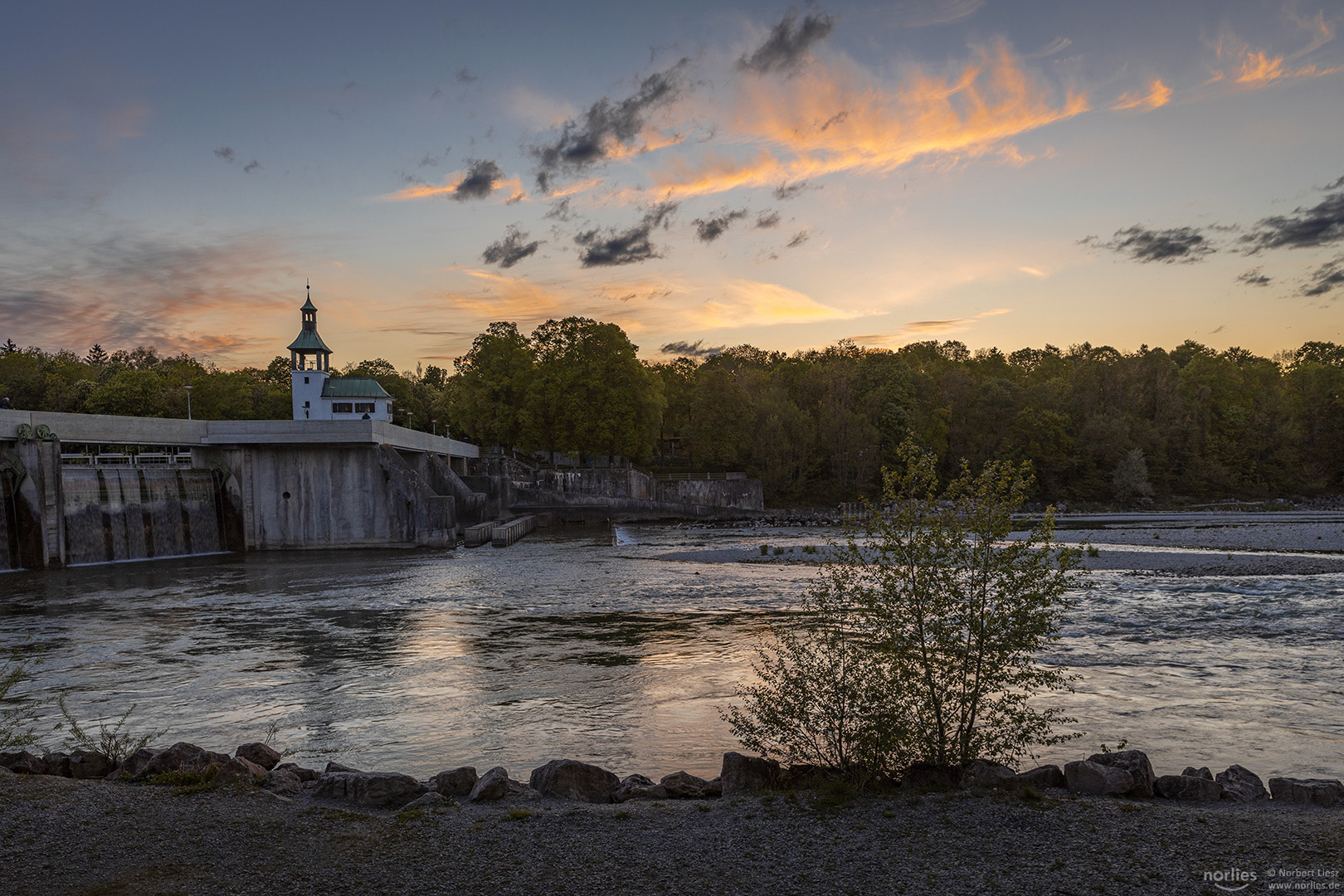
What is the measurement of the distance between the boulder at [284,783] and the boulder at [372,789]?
8.7 inches

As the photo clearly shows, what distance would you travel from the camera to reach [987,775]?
849cm

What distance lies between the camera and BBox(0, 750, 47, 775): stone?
390 inches

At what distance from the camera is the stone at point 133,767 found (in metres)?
9.52

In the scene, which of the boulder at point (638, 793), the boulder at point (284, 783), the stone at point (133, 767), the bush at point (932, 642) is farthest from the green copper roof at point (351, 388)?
the bush at point (932, 642)

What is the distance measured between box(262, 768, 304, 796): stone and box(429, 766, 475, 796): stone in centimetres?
146

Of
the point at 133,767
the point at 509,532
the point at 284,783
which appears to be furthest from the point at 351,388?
the point at 284,783

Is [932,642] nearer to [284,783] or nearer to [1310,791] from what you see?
[1310,791]

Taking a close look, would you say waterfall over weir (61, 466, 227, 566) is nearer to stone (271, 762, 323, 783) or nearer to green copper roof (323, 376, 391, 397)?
green copper roof (323, 376, 391, 397)

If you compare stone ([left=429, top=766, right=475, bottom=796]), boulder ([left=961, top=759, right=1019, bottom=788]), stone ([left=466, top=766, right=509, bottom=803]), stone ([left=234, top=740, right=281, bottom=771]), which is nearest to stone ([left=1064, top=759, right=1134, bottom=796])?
boulder ([left=961, top=759, right=1019, bottom=788])

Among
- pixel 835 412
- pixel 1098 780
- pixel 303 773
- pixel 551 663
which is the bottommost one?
pixel 551 663

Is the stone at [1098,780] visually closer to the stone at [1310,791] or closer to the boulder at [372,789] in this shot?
the stone at [1310,791]

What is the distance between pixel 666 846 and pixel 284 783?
4471 mm

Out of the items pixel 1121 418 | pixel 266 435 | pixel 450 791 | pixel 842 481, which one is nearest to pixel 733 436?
pixel 842 481

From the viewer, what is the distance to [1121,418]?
100562 mm
